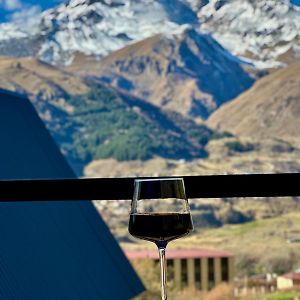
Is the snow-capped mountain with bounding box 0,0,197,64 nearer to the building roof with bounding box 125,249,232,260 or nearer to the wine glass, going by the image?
the building roof with bounding box 125,249,232,260

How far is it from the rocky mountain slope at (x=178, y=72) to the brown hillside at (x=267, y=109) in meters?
0.73

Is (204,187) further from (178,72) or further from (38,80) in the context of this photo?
(178,72)

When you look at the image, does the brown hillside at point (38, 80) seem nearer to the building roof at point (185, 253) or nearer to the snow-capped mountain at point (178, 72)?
the snow-capped mountain at point (178, 72)

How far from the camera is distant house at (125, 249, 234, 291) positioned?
34.4m

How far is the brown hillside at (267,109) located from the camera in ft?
160

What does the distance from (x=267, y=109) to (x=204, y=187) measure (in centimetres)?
4812

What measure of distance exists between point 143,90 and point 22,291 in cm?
4835

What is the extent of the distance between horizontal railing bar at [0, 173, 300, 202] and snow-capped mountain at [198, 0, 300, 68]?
44.9 m

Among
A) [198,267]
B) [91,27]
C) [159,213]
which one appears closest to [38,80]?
[91,27]

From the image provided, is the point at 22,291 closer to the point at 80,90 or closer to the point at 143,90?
the point at 80,90

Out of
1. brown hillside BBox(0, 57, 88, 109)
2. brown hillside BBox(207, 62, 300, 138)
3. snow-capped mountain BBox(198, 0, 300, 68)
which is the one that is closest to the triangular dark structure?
snow-capped mountain BBox(198, 0, 300, 68)

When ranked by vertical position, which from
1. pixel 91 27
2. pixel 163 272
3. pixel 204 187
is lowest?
pixel 91 27

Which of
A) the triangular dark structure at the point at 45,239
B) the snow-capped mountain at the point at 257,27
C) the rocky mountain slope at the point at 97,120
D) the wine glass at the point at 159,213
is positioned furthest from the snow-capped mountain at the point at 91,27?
the wine glass at the point at 159,213

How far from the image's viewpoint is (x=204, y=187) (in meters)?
1.70
